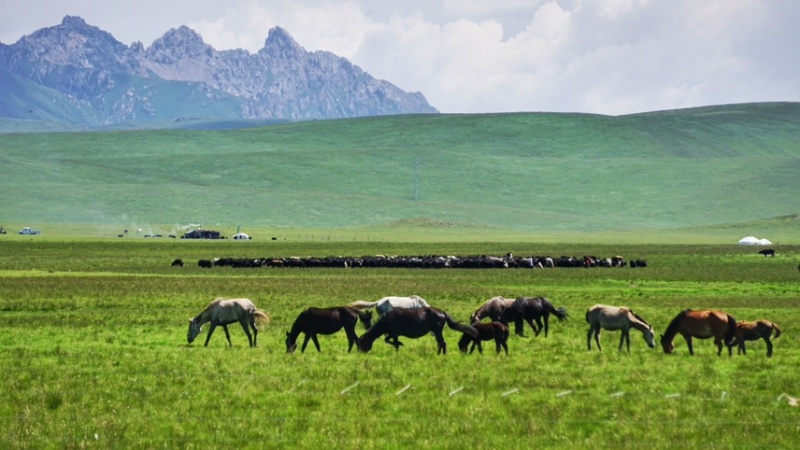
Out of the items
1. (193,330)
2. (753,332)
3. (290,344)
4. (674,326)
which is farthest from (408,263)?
(753,332)

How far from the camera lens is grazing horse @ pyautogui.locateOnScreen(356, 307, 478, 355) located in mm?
22922

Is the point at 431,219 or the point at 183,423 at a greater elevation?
the point at 431,219

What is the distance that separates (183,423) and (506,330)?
31.0 feet

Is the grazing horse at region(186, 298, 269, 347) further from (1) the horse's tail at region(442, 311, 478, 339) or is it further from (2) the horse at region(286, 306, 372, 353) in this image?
(1) the horse's tail at region(442, 311, 478, 339)

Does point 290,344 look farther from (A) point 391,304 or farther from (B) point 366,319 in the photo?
(A) point 391,304

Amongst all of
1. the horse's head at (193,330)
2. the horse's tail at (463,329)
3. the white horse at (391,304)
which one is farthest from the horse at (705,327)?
the horse's head at (193,330)

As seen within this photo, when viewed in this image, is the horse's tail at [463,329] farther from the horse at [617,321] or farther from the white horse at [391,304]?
the white horse at [391,304]

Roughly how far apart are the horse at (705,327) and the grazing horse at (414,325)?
4.15 metres

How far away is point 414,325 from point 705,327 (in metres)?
5.92

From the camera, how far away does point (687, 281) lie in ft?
188

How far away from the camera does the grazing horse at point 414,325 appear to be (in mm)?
22922

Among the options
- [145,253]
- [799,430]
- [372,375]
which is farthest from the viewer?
[145,253]

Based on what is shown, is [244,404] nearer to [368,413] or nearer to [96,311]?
[368,413]

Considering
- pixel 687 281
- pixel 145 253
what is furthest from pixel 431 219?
pixel 687 281
